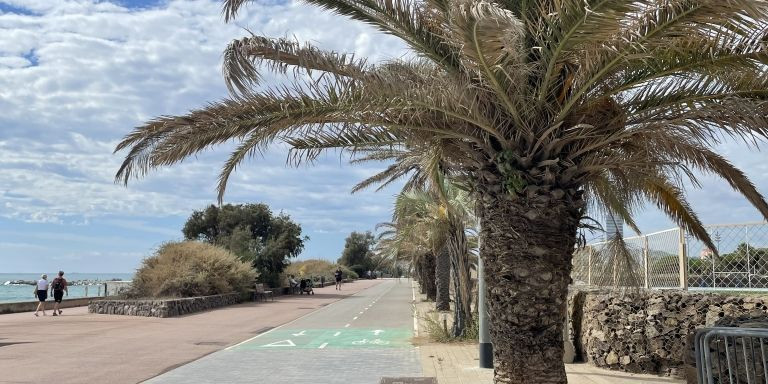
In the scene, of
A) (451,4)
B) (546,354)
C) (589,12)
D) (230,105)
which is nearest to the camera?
(589,12)

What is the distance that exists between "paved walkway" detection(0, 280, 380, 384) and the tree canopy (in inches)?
666

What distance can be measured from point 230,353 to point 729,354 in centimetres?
1095

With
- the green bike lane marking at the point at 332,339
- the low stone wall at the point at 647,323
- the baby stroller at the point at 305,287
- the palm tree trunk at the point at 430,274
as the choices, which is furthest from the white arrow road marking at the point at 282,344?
the baby stroller at the point at 305,287

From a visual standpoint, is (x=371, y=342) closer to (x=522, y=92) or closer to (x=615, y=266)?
(x=615, y=266)

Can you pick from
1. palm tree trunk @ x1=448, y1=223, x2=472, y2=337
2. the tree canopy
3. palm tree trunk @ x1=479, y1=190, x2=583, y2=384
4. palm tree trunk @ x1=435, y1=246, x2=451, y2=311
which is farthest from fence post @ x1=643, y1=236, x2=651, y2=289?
the tree canopy

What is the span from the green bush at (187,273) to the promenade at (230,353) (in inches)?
224

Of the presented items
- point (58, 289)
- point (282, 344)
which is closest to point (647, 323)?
point (282, 344)

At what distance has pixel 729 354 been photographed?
593cm

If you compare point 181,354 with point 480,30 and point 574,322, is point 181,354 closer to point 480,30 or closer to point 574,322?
point 574,322

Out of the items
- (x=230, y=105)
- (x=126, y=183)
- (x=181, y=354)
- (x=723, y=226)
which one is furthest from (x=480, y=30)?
(x=181, y=354)

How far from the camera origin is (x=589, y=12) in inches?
204

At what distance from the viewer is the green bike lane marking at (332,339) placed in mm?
15984

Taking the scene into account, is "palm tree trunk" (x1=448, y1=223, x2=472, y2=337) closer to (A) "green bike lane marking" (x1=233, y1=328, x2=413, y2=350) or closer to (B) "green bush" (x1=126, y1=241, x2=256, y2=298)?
(A) "green bike lane marking" (x1=233, y1=328, x2=413, y2=350)

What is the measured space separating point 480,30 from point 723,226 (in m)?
5.49
